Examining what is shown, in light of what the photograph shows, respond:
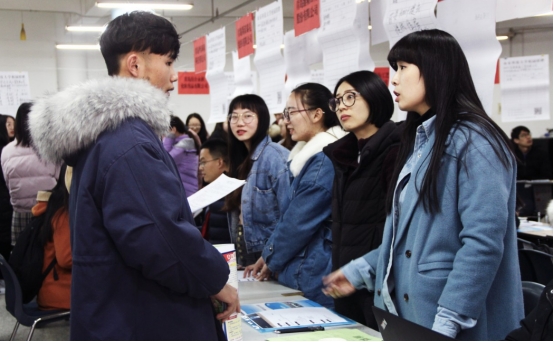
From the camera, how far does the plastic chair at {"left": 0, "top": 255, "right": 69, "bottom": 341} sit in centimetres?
296

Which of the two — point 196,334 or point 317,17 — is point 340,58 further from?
point 196,334

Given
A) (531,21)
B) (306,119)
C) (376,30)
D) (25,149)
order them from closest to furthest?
(376,30) → (306,119) → (25,149) → (531,21)

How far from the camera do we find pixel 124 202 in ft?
4.42

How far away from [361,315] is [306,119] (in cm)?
96

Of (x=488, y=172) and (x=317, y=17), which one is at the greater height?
(x=317, y=17)

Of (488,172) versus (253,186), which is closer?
(488,172)

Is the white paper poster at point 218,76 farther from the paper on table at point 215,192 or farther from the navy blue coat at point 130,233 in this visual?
A: the navy blue coat at point 130,233

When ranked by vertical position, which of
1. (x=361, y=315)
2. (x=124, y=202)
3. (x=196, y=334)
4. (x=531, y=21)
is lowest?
(x=361, y=315)

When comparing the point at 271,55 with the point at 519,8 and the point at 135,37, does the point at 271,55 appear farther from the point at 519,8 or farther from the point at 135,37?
the point at 135,37

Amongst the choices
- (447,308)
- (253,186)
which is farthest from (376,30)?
(447,308)

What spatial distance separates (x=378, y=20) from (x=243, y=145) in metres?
1.08

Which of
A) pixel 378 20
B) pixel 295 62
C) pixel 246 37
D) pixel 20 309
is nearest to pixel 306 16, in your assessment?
pixel 295 62

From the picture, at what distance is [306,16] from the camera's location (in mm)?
2963

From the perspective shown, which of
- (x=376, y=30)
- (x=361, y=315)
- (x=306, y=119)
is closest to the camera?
(x=361, y=315)
